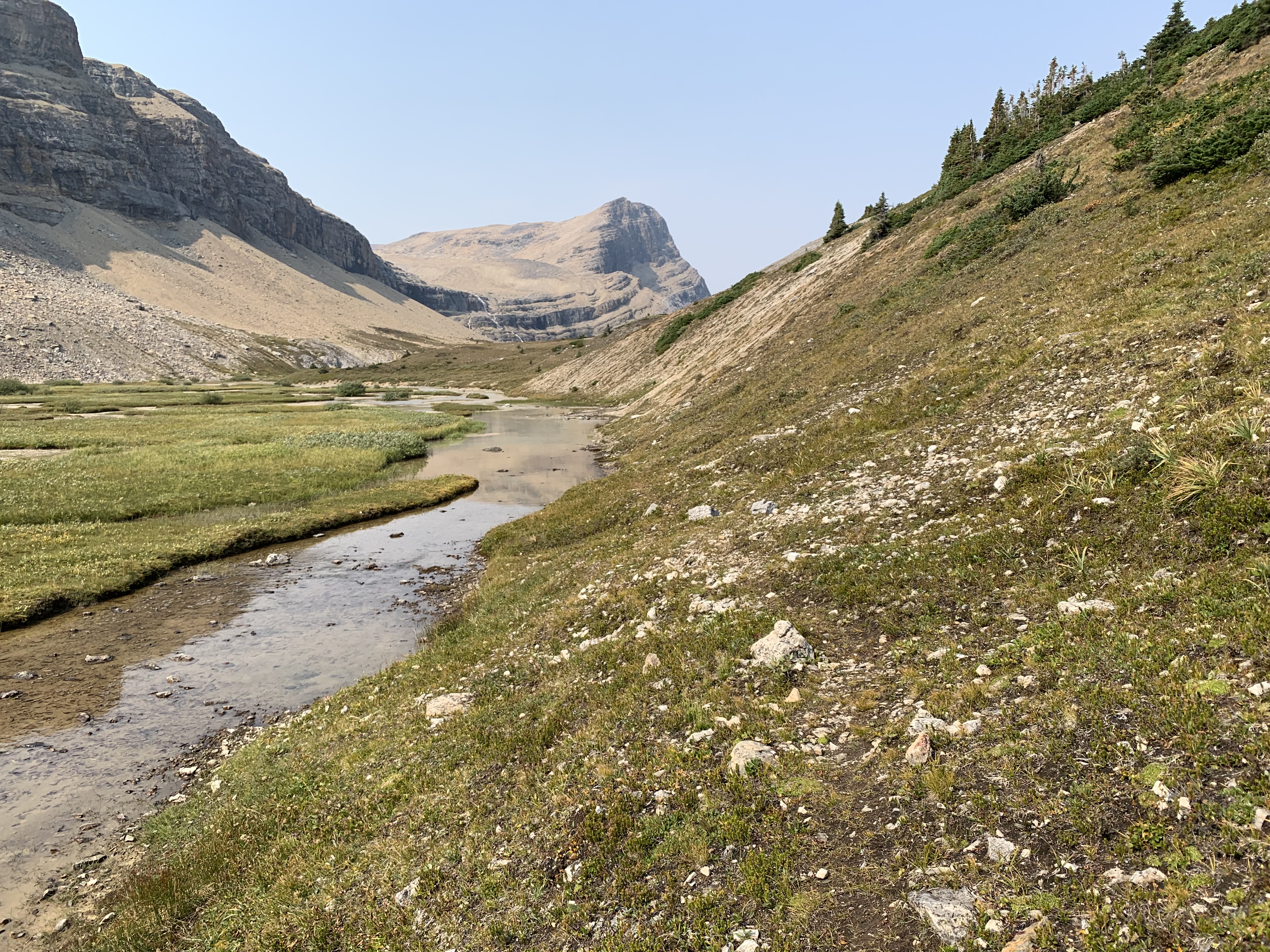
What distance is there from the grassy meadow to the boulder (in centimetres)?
1827

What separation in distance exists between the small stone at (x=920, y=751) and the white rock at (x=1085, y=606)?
3179 mm

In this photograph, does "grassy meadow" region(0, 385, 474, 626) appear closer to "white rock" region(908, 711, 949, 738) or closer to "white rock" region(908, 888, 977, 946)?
"white rock" region(908, 711, 949, 738)

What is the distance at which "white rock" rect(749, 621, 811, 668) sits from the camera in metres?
10.2

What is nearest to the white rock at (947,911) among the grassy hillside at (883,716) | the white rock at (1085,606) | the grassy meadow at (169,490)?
the grassy hillside at (883,716)

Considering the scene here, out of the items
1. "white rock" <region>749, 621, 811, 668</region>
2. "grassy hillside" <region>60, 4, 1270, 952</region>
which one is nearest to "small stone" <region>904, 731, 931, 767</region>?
"grassy hillside" <region>60, 4, 1270, 952</region>

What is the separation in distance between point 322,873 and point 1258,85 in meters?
43.0

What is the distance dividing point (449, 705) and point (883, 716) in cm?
917

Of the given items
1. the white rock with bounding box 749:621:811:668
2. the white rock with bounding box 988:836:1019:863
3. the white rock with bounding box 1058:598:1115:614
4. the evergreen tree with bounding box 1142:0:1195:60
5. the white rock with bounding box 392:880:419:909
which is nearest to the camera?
the white rock with bounding box 988:836:1019:863

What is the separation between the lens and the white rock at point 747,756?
26.6 feet

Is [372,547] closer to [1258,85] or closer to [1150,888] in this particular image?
[1150,888]

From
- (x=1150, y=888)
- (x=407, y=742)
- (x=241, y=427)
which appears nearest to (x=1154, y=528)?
(x=1150, y=888)

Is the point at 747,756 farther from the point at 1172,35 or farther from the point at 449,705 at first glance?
the point at 1172,35

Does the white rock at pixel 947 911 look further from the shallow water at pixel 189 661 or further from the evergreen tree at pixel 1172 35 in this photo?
the evergreen tree at pixel 1172 35

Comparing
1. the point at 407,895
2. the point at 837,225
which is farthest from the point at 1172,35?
the point at 407,895
